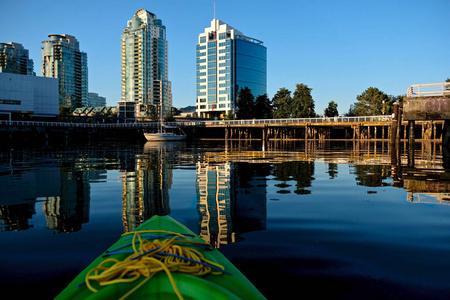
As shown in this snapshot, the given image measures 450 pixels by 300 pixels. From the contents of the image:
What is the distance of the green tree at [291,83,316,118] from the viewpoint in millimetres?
81750

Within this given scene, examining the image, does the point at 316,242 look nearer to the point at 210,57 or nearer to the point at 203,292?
the point at 203,292

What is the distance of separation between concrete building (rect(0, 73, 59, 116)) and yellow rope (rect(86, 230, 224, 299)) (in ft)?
290

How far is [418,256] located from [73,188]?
8371 millimetres

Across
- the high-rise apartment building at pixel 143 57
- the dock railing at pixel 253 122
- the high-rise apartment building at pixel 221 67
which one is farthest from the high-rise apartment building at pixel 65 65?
the dock railing at pixel 253 122

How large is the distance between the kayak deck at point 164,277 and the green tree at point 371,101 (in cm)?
8509

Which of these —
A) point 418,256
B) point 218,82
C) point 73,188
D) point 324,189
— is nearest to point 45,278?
point 418,256

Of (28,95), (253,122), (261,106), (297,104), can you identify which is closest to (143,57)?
(28,95)

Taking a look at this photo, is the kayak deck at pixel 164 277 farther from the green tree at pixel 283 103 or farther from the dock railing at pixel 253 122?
the green tree at pixel 283 103

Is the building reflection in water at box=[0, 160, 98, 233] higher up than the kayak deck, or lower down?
lower down

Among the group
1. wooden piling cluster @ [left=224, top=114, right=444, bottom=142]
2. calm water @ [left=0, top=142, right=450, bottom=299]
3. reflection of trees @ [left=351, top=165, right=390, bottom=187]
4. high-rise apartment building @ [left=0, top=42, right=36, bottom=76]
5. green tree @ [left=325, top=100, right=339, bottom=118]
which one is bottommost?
calm water @ [left=0, top=142, right=450, bottom=299]

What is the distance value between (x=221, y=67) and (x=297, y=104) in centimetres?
5008

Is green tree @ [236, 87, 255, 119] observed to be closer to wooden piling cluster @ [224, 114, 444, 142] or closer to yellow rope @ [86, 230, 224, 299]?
wooden piling cluster @ [224, 114, 444, 142]

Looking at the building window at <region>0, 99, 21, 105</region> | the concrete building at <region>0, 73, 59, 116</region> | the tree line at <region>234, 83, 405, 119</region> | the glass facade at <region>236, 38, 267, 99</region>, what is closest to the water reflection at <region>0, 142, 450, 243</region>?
the tree line at <region>234, 83, 405, 119</region>

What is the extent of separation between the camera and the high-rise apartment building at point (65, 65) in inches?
6585
